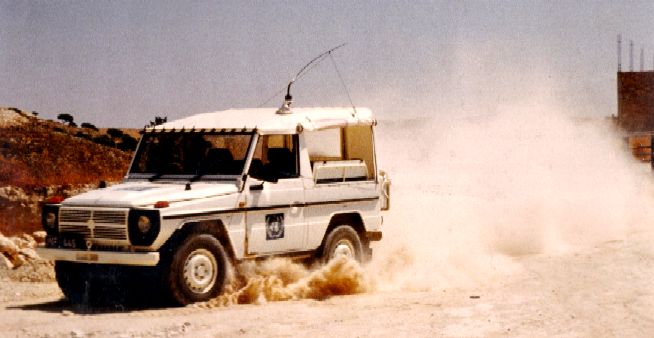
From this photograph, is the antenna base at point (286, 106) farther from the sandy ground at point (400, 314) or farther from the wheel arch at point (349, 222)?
the sandy ground at point (400, 314)

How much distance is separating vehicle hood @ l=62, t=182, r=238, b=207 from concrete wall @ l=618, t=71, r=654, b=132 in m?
66.2

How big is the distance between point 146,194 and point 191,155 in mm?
1457

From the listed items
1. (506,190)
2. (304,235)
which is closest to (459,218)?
(506,190)

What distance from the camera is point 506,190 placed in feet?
93.5

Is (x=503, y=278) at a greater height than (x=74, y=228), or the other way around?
(x=74, y=228)

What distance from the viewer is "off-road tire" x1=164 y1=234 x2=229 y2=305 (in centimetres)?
1212

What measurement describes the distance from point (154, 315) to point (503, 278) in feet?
18.2

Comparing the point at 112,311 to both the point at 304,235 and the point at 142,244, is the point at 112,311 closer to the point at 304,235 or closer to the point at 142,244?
the point at 142,244

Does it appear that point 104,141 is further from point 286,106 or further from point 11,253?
point 286,106

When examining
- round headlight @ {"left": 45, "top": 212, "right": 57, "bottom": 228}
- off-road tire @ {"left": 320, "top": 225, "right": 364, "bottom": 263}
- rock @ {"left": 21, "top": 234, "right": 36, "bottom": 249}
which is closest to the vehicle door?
off-road tire @ {"left": 320, "top": 225, "right": 364, "bottom": 263}

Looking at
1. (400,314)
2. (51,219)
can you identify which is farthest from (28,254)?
(400,314)

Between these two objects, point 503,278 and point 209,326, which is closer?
point 209,326

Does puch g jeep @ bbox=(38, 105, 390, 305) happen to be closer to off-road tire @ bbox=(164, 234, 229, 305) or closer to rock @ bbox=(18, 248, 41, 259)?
off-road tire @ bbox=(164, 234, 229, 305)

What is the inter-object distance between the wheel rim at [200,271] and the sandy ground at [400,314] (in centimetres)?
37
